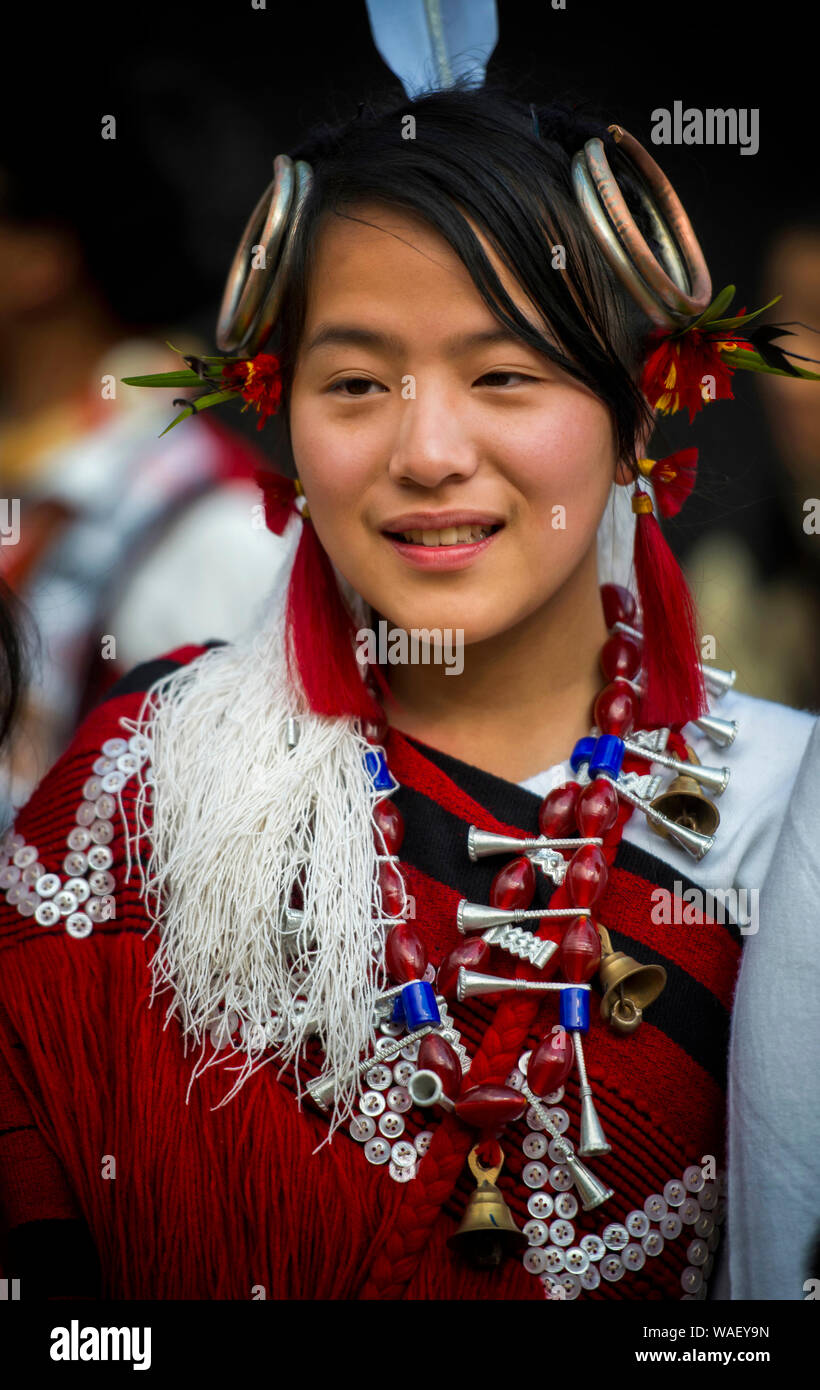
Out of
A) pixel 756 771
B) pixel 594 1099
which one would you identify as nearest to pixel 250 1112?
pixel 594 1099

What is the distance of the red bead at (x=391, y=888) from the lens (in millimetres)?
1553

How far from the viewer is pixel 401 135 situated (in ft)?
4.99

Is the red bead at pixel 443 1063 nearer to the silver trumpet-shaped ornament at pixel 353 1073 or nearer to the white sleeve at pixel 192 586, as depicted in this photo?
the silver trumpet-shaped ornament at pixel 353 1073

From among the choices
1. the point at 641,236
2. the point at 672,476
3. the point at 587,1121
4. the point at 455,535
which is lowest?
the point at 587,1121

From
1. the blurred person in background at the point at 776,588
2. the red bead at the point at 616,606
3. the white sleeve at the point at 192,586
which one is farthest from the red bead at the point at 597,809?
the blurred person in background at the point at 776,588

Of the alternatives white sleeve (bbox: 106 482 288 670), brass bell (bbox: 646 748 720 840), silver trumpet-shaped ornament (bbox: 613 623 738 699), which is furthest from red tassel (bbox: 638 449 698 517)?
white sleeve (bbox: 106 482 288 670)

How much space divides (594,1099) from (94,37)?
2.51 m

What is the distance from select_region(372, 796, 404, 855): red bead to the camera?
158cm

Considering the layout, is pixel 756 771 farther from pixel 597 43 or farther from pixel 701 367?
pixel 597 43

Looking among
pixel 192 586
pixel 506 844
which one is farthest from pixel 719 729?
pixel 192 586

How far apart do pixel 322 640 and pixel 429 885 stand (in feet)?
1.19

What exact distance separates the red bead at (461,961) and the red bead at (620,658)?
1.41ft

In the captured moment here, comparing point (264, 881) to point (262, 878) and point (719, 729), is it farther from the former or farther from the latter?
point (719, 729)

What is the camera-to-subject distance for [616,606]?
5.83 feet
